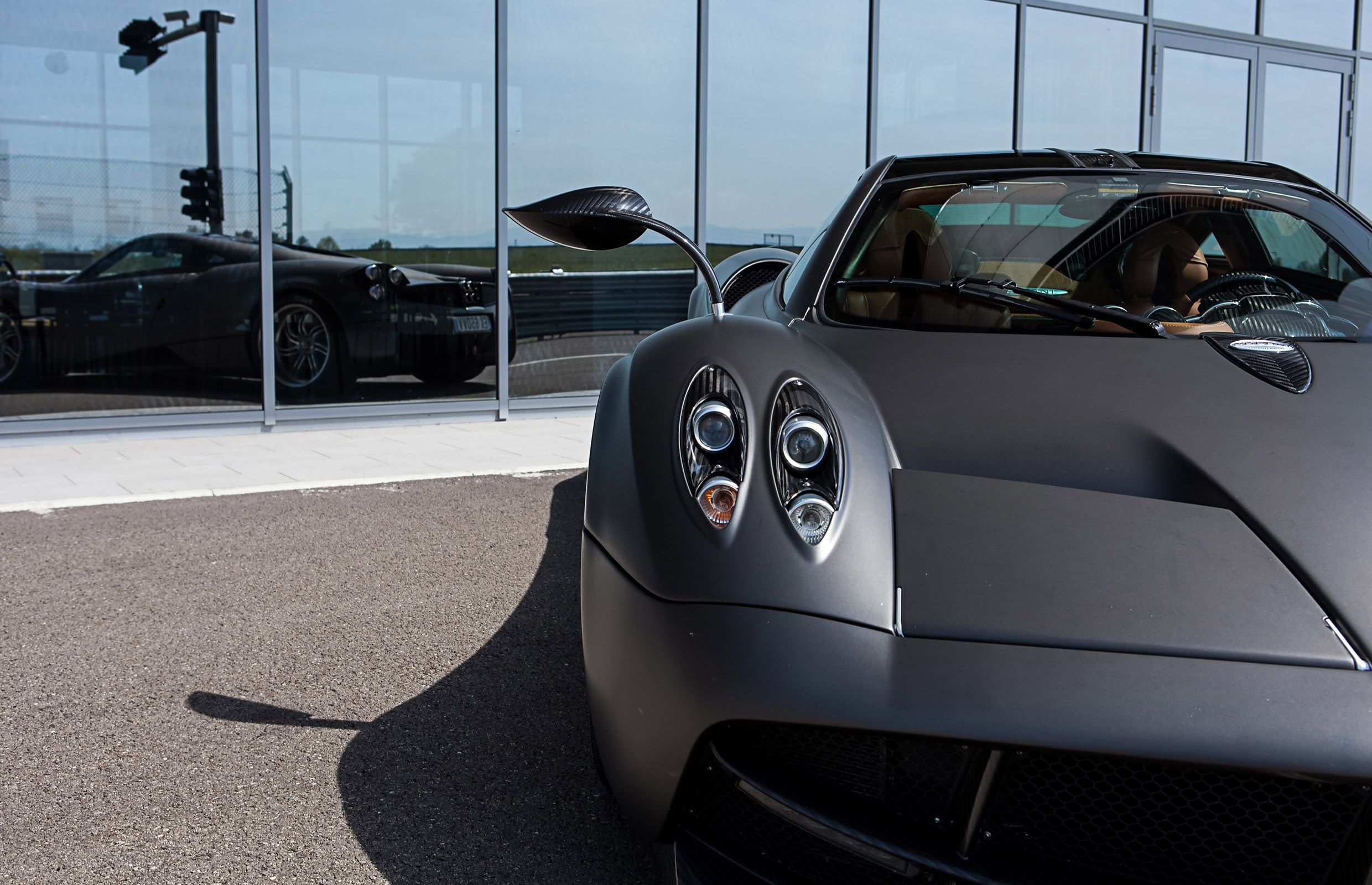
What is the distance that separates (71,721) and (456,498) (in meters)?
2.68

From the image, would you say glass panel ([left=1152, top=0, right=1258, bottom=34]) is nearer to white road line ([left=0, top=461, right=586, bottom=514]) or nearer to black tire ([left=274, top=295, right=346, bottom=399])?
white road line ([left=0, top=461, right=586, bottom=514])

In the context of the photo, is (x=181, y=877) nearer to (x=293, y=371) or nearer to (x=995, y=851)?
(x=995, y=851)

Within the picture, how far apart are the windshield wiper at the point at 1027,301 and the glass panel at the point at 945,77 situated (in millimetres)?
7090

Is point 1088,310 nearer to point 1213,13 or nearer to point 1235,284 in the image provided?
point 1235,284

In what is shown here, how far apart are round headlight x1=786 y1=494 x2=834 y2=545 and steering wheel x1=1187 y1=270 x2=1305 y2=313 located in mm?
1342

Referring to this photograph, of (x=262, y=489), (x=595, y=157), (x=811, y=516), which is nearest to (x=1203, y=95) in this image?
(x=595, y=157)

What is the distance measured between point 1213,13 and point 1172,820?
1157 centimetres

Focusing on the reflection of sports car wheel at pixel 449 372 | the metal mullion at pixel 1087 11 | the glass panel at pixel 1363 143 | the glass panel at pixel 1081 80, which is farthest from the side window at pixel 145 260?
the glass panel at pixel 1363 143

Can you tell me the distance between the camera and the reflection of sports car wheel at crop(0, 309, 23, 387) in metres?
6.51

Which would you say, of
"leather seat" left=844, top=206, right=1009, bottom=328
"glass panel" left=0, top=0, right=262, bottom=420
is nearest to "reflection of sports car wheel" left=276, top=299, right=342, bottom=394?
"glass panel" left=0, top=0, right=262, bottom=420

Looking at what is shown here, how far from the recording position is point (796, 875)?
1533 mm

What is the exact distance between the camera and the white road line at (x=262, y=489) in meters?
4.97

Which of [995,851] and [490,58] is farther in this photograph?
[490,58]

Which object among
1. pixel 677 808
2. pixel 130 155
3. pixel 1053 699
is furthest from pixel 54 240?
pixel 1053 699
